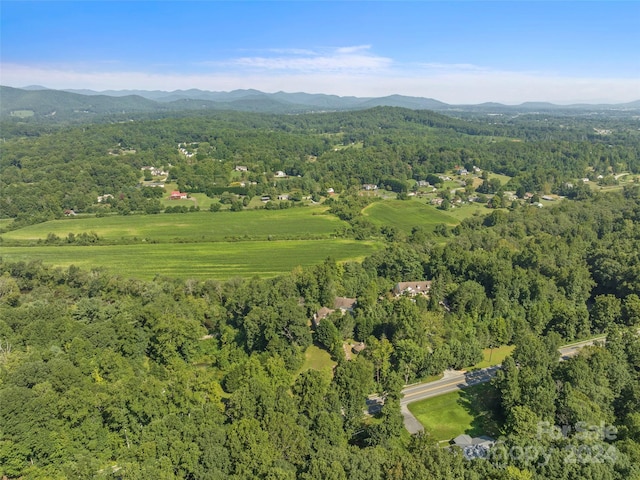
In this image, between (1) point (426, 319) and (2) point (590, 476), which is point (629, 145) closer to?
(1) point (426, 319)

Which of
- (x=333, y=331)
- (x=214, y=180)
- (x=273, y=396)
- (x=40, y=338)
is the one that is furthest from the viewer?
(x=214, y=180)

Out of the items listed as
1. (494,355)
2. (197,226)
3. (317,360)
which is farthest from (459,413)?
(197,226)

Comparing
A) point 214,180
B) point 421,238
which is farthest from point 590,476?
point 214,180

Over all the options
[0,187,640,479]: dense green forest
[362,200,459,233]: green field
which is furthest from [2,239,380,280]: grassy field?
[362,200,459,233]: green field

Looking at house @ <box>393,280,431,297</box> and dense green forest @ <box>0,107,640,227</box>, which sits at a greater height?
dense green forest @ <box>0,107,640,227</box>

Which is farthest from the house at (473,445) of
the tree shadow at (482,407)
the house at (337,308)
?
the house at (337,308)

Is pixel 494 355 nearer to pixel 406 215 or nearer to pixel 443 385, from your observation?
pixel 443 385

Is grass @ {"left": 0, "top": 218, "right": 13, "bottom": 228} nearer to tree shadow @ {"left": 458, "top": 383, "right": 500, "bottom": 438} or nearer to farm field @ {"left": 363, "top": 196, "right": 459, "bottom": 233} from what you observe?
farm field @ {"left": 363, "top": 196, "right": 459, "bottom": 233}
